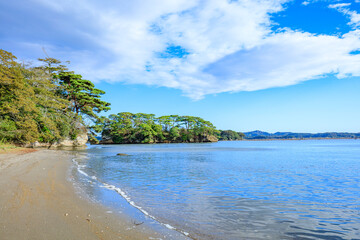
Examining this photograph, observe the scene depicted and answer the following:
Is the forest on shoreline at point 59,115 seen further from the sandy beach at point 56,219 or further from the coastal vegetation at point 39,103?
the sandy beach at point 56,219

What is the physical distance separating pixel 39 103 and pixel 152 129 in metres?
52.1

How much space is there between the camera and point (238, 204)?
6.30m

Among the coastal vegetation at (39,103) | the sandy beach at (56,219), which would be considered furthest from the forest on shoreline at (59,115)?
the sandy beach at (56,219)

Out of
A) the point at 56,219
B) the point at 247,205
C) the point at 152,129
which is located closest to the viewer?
the point at 56,219

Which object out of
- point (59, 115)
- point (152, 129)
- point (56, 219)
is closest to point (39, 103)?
point (59, 115)

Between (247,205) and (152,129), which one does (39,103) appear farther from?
(152,129)

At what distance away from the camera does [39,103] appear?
2538 centimetres

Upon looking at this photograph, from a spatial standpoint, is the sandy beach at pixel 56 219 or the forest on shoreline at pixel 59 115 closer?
the sandy beach at pixel 56 219

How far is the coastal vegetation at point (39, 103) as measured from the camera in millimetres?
19312

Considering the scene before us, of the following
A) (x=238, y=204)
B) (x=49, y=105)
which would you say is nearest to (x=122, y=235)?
(x=238, y=204)

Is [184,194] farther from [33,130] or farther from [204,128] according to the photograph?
[204,128]

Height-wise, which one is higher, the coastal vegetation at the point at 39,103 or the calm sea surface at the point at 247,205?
the coastal vegetation at the point at 39,103

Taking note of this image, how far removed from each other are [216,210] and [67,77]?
129 ft

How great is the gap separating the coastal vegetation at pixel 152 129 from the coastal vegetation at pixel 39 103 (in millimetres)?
24562
